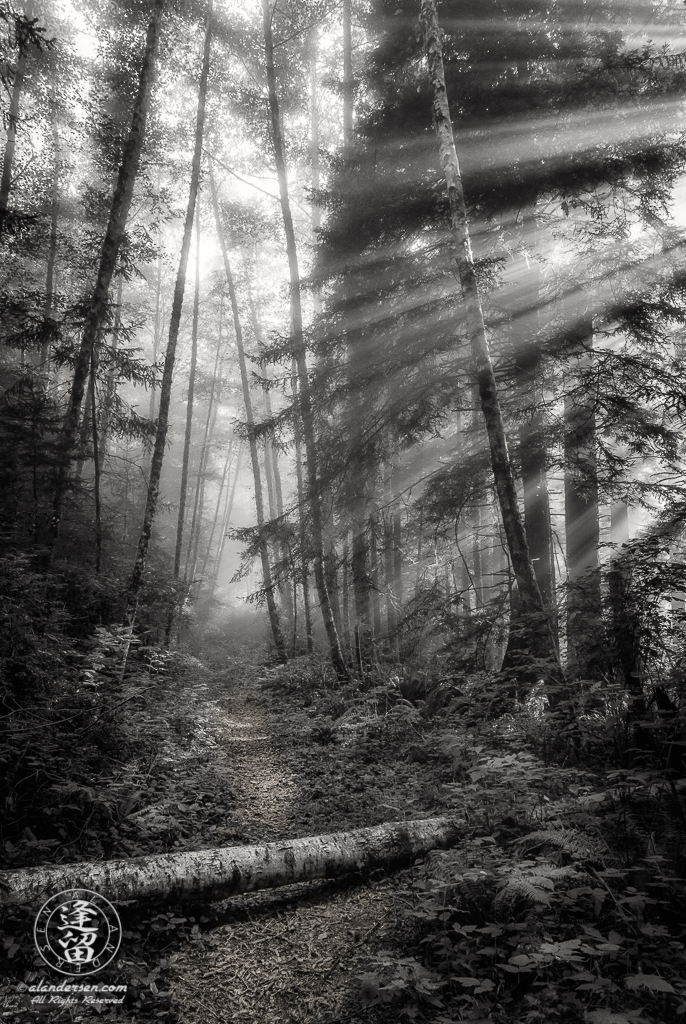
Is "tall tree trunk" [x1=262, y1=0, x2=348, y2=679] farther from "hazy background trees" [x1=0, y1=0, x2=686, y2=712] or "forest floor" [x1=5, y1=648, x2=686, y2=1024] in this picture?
"forest floor" [x1=5, y1=648, x2=686, y2=1024]

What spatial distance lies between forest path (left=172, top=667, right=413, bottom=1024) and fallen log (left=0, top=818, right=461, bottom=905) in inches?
6.3

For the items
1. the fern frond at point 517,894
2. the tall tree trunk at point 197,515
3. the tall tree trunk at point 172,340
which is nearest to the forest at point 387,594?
the fern frond at point 517,894

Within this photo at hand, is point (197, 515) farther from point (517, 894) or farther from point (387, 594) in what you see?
point (517, 894)

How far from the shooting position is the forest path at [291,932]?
9.53ft

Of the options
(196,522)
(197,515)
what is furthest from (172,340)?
(197,515)

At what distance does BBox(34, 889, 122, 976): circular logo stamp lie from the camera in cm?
287

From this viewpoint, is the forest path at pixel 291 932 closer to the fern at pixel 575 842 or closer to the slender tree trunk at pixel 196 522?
the fern at pixel 575 842

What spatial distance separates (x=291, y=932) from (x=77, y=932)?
55.6 inches

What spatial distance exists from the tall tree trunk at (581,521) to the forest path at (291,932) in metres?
2.55

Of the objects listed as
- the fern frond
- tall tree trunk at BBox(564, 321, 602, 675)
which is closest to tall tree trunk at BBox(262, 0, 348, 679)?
tall tree trunk at BBox(564, 321, 602, 675)

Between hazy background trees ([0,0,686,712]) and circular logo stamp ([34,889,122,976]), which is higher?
hazy background trees ([0,0,686,712])

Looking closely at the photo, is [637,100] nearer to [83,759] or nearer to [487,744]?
[487,744]

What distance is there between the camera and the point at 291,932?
356cm

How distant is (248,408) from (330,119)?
990 centimetres
